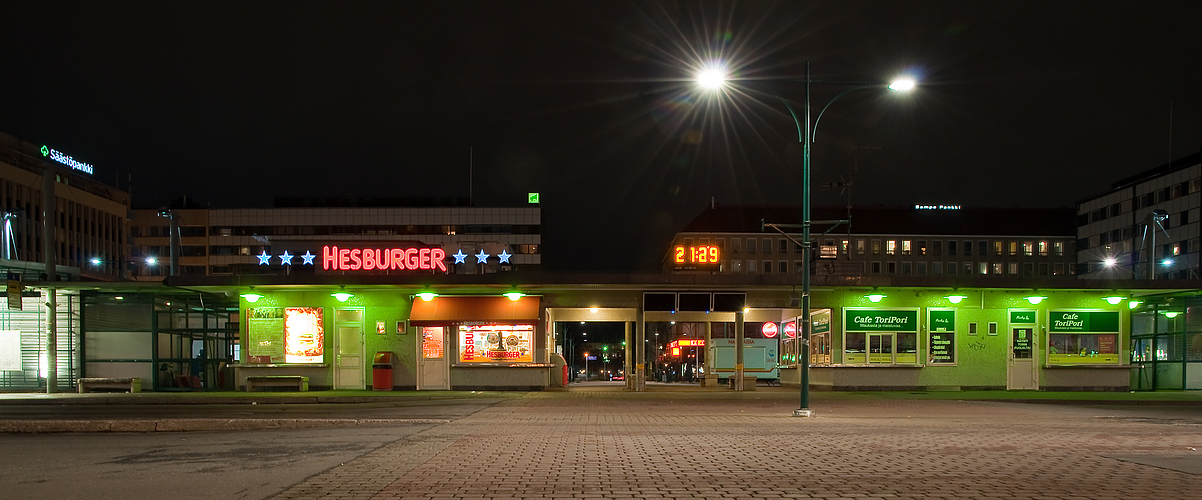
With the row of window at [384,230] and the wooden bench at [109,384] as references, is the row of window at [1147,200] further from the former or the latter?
the wooden bench at [109,384]

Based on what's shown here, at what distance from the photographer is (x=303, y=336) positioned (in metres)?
29.7

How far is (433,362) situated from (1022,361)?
19490 millimetres

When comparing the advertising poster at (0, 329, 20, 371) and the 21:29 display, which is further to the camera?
the 21:29 display

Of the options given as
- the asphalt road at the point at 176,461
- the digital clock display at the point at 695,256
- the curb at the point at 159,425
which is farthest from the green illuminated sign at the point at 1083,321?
the asphalt road at the point at 176,461

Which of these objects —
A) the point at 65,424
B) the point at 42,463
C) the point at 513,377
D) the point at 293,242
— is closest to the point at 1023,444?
the point at 42,463

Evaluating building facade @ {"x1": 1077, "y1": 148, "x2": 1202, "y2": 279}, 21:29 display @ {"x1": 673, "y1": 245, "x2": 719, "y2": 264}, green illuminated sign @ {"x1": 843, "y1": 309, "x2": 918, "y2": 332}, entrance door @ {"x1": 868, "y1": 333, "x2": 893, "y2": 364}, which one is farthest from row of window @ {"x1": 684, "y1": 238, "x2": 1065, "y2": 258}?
green illuminated sign @ {"x1": 843, "y1": 309, "x2": 918, "y2": 332}

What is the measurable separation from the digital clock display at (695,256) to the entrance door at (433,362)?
828 cm

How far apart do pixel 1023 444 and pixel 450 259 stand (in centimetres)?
2156

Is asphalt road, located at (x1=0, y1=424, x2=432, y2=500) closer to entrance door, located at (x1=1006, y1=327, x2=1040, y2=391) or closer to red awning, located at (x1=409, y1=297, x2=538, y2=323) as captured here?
red awning, located at (x1=409, y1=297, x2=538, y2=323)

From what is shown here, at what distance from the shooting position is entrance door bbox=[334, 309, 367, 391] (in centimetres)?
2984

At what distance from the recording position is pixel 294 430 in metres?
15.9

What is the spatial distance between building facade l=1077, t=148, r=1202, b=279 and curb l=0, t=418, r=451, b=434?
7706cm

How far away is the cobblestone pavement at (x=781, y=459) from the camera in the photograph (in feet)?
29.0

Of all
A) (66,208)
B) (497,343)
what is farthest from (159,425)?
(66,208)
